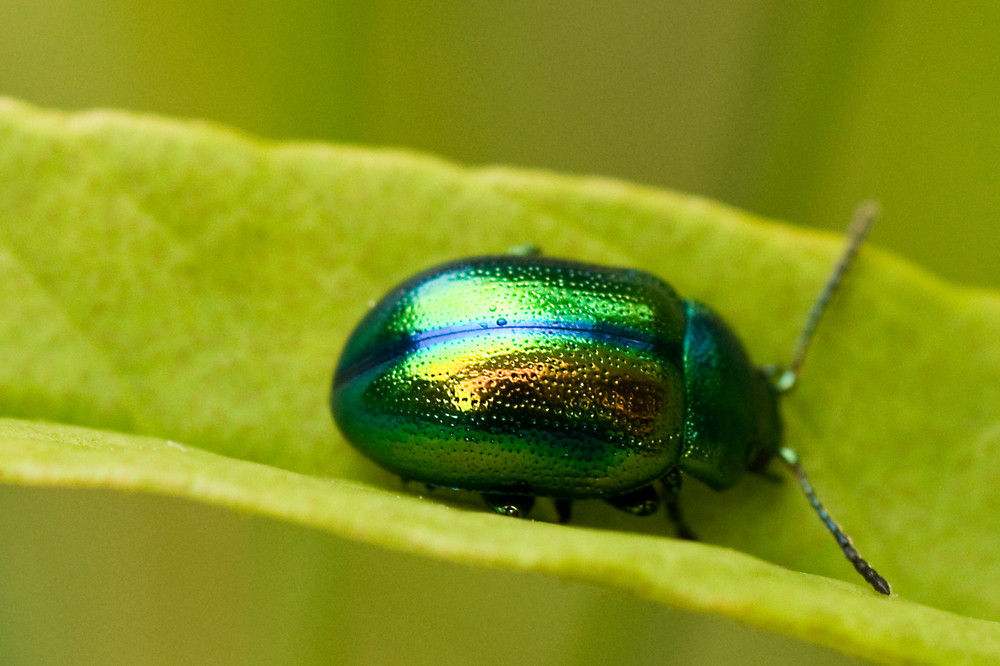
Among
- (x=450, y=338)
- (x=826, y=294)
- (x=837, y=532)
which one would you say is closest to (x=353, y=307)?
(x=450, y=338)

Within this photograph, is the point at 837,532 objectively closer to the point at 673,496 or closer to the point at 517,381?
the point at 673,496

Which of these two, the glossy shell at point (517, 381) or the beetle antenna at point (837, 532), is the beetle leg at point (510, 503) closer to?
the glossy shell at point (517, 381)

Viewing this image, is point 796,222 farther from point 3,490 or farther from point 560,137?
point 3,490

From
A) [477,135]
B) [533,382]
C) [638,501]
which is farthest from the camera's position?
[477,135]

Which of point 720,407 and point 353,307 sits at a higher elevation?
point 353,307

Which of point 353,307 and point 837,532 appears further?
point 353,307
